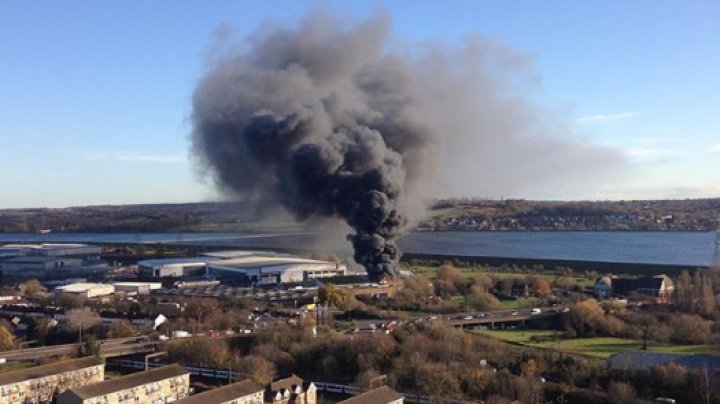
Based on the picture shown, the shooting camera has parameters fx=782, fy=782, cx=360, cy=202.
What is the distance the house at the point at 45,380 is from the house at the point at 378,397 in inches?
246

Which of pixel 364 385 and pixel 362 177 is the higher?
pixel 362 177

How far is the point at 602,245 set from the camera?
6112cm

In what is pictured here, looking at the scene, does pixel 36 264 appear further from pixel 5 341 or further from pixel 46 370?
pixel 46 370

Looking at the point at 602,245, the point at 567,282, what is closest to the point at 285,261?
the point at 567,282

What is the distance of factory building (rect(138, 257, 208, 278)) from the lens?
129 ft

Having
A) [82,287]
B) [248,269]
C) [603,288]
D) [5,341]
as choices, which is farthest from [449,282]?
[5,341]

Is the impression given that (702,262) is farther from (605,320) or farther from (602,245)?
(605,320)

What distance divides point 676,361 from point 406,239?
5420cm

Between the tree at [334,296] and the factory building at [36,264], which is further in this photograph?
the factory building at [36,264]

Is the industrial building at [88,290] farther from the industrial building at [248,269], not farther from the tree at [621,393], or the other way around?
the tree at [621,393]

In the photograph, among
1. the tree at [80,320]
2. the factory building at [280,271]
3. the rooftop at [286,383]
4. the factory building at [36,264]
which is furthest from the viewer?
the factory building at [36,264]

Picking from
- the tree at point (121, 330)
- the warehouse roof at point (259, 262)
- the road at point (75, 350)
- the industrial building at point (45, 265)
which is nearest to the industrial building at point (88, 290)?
the warehouse roof at point (259, 262)

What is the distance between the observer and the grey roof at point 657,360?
16.0 metres

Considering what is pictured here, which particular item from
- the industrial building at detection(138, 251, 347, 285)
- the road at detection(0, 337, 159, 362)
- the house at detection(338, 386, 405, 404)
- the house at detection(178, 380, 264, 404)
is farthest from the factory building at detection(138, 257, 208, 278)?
the house at detection(338, 386, 405, 404)
